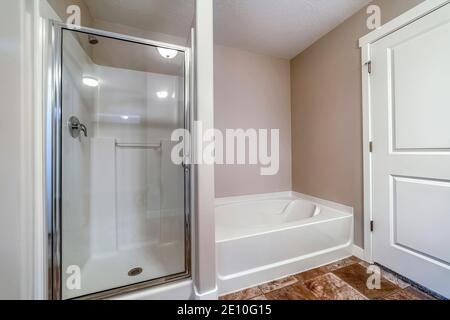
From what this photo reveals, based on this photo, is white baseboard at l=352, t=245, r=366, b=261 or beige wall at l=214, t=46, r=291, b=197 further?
beige wall at l=214, t=46, r=291, b=197

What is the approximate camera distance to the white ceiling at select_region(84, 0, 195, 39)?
1452 millimetres

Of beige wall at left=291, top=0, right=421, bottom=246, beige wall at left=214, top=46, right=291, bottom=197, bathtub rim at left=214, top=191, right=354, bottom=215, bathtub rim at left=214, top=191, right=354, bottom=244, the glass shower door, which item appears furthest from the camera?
beige wall at left=214, top=46, right=291, bottom=197

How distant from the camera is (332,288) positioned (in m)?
1.21

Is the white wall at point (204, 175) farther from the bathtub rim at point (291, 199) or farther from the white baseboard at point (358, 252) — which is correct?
the white baseboard at point (358, 252)

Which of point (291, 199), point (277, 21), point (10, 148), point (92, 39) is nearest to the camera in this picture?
point (10, 148)

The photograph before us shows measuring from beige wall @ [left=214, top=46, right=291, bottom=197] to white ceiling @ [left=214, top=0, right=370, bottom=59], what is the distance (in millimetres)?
182

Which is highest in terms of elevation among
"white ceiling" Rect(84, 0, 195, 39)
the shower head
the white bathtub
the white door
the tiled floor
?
"white ceiling" Rect(84, 0, 195, 39)

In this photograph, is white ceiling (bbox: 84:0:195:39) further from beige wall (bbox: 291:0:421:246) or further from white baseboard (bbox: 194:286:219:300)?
white baseboard (bbox: 194:286:219:300)

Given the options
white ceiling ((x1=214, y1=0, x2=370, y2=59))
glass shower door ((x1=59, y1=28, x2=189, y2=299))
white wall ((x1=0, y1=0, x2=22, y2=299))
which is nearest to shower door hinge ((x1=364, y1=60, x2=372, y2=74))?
white ceiling ((x1=214, y1=0, x2=370, y2=59))

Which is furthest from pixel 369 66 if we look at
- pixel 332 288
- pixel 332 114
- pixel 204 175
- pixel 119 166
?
pixel 119 166

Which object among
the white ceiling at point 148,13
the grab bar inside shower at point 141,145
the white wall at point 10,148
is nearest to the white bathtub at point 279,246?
the grab bar inside shower at point 141,145

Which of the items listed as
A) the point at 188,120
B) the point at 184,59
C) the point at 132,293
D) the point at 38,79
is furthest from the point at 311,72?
the point at 132,293

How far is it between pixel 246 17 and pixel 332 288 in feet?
7.21

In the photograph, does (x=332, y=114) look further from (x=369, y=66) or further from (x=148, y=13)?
(x=148, y=13)
